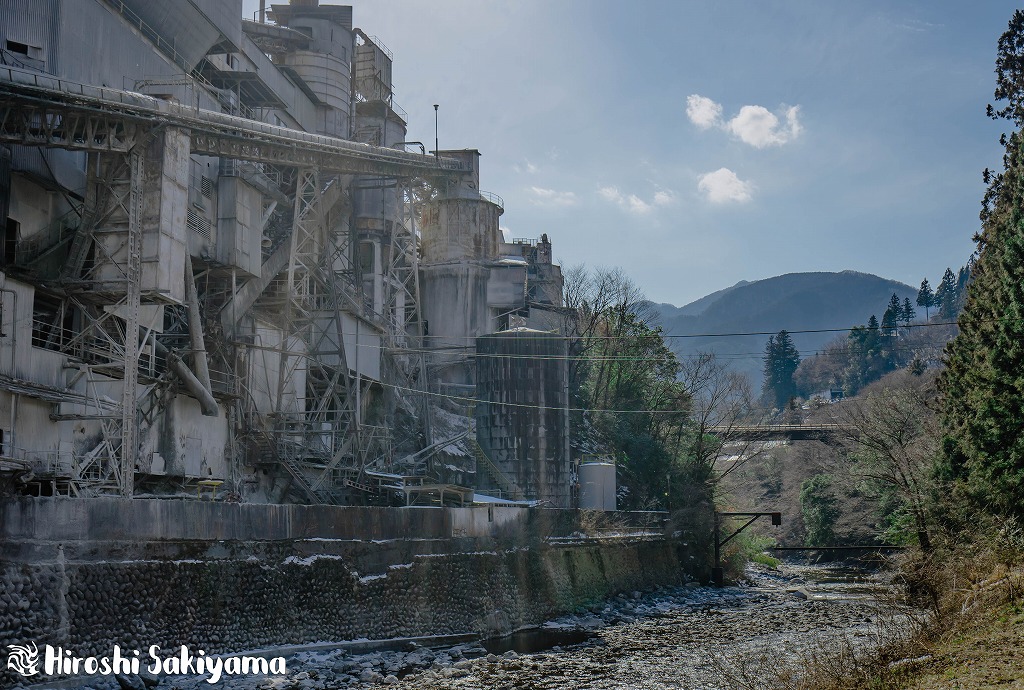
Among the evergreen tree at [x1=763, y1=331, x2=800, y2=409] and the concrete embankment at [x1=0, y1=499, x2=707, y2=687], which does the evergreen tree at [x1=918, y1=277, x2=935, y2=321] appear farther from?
the concrete embankment at [x1=0, y1=499, x2=707, y2=687]

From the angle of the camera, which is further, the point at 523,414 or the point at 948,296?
the point at 948,296

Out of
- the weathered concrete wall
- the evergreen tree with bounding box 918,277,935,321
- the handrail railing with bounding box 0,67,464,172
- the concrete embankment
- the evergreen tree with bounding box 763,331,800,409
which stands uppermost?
the evergreen tree with bounding box 918,277,935,321

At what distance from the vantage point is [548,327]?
63.7 metres

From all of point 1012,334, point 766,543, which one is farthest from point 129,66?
point 766,543

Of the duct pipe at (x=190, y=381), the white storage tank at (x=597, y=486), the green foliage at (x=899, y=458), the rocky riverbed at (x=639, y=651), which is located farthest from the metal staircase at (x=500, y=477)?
the green foliage at (x=899, y=458)

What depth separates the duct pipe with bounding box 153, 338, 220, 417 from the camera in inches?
1245

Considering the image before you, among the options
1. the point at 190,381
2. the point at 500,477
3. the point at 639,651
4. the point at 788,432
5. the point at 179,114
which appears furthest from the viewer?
the point at 788,432

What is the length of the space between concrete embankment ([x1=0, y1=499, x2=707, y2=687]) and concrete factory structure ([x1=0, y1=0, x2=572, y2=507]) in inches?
76.9

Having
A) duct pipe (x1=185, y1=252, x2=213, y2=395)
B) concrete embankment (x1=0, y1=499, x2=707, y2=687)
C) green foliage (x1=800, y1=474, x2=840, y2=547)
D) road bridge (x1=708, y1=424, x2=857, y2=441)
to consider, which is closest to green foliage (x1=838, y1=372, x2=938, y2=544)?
green foliage (x1=800, y1=474, x2=840, y2=547)

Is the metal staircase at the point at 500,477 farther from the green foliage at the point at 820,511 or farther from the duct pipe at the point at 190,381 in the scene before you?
the green foliage at the point at 820,511

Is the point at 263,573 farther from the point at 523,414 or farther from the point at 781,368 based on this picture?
the point at 781,368

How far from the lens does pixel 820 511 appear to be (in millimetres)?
62531

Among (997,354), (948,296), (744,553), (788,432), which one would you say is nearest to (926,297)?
(948,296)

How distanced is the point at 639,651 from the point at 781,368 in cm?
13678
